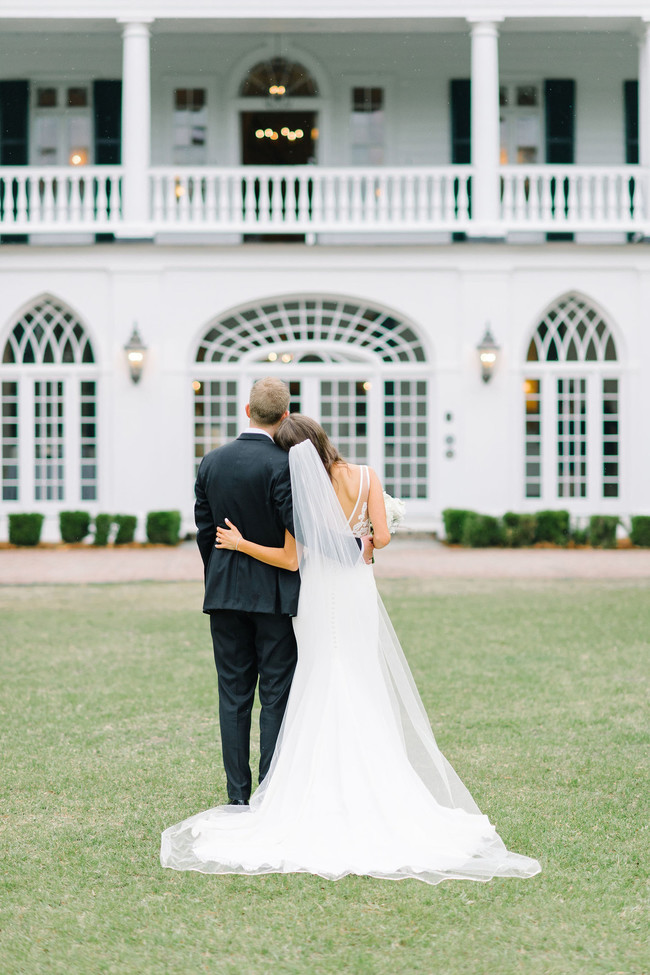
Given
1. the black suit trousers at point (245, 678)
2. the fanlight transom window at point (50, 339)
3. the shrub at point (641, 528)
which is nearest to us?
the black suit trousers at point (245, 678)

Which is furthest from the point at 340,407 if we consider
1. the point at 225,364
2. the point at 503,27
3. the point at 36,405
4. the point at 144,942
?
the point at 144,942

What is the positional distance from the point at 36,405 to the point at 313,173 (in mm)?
5505

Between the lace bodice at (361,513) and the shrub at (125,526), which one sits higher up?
the lace bodice at (361,513)

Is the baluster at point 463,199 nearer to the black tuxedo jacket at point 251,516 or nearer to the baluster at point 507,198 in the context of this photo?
the baluster at point 507,198

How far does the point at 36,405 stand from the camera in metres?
17.1

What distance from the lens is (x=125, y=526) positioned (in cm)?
1620

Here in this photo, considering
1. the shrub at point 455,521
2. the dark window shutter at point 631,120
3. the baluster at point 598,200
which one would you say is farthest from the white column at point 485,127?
the shrub at point 455,521

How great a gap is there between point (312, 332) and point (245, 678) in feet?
41.8

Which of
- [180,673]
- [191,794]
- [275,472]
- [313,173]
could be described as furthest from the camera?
[313,173]

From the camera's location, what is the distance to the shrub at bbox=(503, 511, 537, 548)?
15969 millimetres

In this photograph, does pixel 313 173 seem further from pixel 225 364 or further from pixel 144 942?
pixel 144 942

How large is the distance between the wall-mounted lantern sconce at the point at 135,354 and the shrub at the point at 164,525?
2094 millimetres

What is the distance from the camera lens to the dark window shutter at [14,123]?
17984mm

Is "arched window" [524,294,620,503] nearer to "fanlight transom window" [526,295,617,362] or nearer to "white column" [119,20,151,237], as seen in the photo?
"fanlight transom window" [526,295,617,362]
